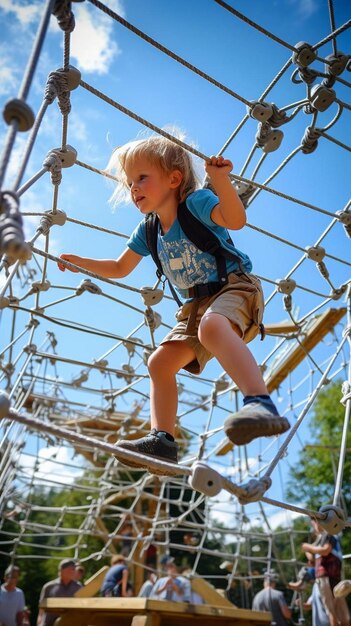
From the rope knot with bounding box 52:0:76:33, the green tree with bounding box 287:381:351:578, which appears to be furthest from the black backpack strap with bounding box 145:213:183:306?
the green tree with bounding box 287:381:351:578

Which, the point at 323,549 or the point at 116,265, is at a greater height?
the point at 116,265

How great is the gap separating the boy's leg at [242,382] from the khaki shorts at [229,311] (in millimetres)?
26

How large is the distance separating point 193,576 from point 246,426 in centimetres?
309

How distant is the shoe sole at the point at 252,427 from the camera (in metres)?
0.88

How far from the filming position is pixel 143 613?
2203 mm

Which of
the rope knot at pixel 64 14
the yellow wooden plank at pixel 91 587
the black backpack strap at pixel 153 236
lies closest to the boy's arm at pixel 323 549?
the yellow wooden plank at pixel 91 587

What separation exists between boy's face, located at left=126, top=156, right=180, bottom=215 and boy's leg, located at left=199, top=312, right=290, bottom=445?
30 cm

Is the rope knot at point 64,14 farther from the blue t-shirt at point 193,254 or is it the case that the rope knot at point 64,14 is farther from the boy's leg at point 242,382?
the boy's leg at point 242,382

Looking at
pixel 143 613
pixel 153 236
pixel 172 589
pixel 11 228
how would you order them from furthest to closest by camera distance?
pixel 172 589
pixel 143 613
pixel 153 236
pixel 11 228

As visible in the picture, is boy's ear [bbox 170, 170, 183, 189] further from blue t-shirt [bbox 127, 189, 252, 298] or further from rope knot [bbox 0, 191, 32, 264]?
rope knot [bbox 0, 191, 32, 264]

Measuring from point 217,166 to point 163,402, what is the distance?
47 centimetres

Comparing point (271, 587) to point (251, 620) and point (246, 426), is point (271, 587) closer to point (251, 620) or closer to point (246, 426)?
point (251, 620)

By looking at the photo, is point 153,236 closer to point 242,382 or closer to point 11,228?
point 242,382

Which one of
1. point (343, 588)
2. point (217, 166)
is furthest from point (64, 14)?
point (343, 588)
